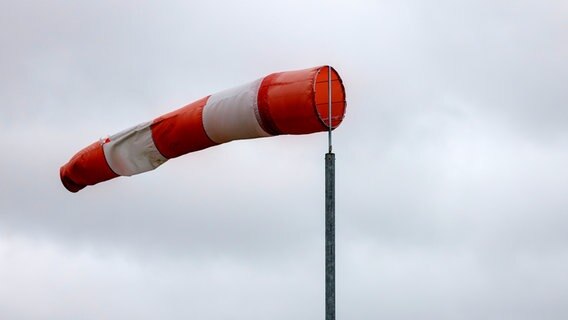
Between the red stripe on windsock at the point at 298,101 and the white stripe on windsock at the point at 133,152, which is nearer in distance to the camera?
the red stripe on windsock at the point at 298,101

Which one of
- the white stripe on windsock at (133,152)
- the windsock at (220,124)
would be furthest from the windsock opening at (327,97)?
the white stripe on windsock at (133,152)

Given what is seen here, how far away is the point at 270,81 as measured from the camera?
27.3 m

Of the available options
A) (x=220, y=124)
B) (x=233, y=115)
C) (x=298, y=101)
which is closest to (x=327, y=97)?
(x=298, y=101)

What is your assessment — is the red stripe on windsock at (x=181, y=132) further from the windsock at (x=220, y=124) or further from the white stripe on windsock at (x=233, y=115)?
the white stripe on windsock at (x=233, y=115)

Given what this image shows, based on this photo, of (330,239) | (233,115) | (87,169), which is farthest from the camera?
(87,169)

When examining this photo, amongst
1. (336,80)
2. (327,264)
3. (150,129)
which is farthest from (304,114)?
(150,129)

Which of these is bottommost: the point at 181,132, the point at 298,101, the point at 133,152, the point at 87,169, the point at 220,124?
the point at 87,169

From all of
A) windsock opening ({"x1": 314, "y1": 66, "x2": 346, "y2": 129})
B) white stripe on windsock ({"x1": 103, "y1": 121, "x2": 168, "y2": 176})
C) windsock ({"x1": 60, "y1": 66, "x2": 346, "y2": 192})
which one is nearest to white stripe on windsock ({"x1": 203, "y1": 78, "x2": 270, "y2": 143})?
windsock ({"x1": 60, "y1": 66, "x2": 346, "y2": 192})

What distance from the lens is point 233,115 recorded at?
28.3 meters

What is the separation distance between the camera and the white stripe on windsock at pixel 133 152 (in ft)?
103

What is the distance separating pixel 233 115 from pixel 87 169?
674 cm

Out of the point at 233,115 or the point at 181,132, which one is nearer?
the point at 233,115

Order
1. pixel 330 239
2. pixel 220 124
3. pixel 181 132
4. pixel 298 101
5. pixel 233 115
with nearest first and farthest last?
pixel 330 239
pixel 298 101
pixel 233 115
pixel 220 124
pixel 181 132

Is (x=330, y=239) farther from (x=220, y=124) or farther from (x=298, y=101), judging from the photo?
(x=220, y=124)
